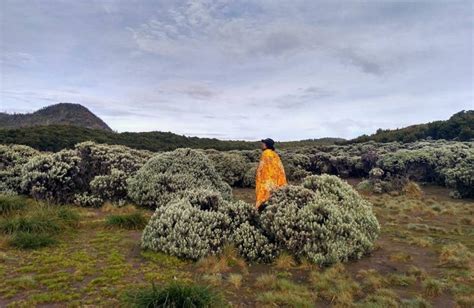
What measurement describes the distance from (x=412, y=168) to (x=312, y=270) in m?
21.0

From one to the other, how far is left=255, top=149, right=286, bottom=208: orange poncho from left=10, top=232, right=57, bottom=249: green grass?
16.9 feet

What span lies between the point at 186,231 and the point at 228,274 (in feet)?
5.12

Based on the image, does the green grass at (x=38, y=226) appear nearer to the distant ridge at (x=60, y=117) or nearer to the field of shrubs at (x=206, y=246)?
the field of shrubs at (x=206, y=246)

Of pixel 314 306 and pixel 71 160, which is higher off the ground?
pixel 71 160

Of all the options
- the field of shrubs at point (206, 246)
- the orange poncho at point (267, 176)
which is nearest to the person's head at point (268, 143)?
the orange poncho at point (267, 176)

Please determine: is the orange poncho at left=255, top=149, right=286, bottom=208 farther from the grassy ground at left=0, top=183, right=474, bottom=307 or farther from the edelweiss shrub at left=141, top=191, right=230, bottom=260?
the grassy ground at left=0, top=183, right=474, bottom=307

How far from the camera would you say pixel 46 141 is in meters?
38.7

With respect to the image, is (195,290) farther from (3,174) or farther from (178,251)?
(3,174)

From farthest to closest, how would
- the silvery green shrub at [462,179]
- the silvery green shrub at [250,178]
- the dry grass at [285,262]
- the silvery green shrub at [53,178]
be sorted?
the silvery green shrub at [250,178] < the silvery green shrub at [462,179] < the silvery green shrub at [53,178] < the dry grass at [285,262]

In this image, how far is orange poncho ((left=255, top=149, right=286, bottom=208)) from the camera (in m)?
9.84

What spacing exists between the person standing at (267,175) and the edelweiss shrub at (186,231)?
1433mm

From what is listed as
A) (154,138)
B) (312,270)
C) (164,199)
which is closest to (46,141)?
(154,138)

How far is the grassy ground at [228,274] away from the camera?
232 inches

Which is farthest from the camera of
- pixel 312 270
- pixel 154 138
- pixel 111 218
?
pixel 154 138
